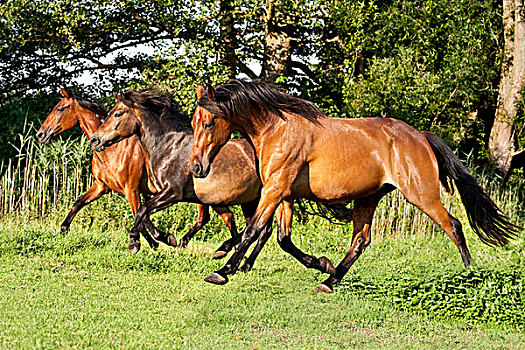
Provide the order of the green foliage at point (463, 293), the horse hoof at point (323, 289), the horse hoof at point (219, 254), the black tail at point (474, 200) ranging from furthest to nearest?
1. the horse hoof at point (219, 254)
2. the black tail at point (474, 200)
3. the horse hoof at point (323, 289)
4. the green foliage at point (463, 293)

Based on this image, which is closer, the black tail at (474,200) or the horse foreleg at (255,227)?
the horse foreleg at (255,227)

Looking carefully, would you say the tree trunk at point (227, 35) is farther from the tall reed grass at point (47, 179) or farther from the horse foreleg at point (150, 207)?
the horse foreleg at point (150, 207)

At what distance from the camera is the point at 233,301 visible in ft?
20.0

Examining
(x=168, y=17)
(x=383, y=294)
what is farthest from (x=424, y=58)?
(x=383, y=294)

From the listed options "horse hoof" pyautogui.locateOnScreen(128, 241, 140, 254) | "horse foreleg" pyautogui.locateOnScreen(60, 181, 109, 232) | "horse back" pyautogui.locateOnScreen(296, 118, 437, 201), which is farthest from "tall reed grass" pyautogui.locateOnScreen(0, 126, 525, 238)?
"horse back" pyautogui.locateOnScreen(296, 118, 437, 201)

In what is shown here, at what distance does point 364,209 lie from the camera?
6762 millimetres

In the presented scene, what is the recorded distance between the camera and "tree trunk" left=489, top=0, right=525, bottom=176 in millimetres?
14520

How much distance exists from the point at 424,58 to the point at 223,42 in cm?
430

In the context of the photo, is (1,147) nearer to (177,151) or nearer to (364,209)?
(177,151)

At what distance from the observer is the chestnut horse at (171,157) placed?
7.40m

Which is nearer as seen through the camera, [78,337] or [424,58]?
[78,337]

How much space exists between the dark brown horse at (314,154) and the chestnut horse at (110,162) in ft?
8.85

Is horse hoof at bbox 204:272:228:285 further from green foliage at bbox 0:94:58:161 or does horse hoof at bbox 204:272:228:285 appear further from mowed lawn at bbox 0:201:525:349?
green foliage at bbox 0:94:58:161

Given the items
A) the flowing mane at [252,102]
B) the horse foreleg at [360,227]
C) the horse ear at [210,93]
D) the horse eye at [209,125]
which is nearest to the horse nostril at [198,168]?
the horse eye at [209,125]
